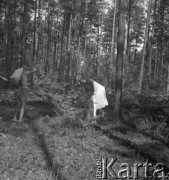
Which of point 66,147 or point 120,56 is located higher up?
point 120,56

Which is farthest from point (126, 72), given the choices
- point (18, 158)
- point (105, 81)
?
point (18, 158)

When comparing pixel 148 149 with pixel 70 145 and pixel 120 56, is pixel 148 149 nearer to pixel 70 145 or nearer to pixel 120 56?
pixel 70 145

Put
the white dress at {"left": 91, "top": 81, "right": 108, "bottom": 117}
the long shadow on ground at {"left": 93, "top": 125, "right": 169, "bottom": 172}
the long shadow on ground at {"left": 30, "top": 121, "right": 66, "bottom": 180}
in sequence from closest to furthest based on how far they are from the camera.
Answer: the long shadow on ground at {"left": 30, "top": 121, "right": 66, "bottom": 180} → the long shadow on ground at {"left": 93, "top": 125, "right": 169, "bottom": 172} → the white dress at {"left": 91, "top": 81, "right": 108, "bottom": 117}

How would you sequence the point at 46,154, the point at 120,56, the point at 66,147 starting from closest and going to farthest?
the point at 46,154 < the point at 66,147 < the point at 120,56

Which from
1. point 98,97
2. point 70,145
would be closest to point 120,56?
point 98,97

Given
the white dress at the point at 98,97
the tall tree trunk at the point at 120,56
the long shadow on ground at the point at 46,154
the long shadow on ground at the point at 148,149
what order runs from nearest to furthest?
the long shadow on ground at the point at 46,154 → the long shadow on ground at the point at 148,149 → the white dress at the point at 98,97 → the tall tree trunk at the point at 120,56

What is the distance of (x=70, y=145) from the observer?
281 inches

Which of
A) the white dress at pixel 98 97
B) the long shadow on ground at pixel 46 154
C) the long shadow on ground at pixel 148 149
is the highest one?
the white dress at pixel 98 97

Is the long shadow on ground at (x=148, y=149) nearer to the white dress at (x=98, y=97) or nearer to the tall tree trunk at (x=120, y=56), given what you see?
the white dress at (x=98, y=97)

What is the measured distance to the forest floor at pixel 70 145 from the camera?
5.38 meters

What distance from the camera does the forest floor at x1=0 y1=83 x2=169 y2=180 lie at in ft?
17.6

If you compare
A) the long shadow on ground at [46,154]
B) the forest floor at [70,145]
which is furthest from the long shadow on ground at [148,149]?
the long shadow on ground at [46,154]

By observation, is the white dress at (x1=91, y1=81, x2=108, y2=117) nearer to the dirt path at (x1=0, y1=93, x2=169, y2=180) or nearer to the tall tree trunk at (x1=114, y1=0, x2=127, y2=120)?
the dirt path at (x1=0, y1=93, x2=169, y2=180)

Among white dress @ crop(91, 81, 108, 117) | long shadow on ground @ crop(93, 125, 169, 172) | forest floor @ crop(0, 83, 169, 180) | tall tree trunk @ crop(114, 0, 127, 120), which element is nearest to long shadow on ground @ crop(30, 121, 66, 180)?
forest floor @ crop(0, 83, 169, 180)
